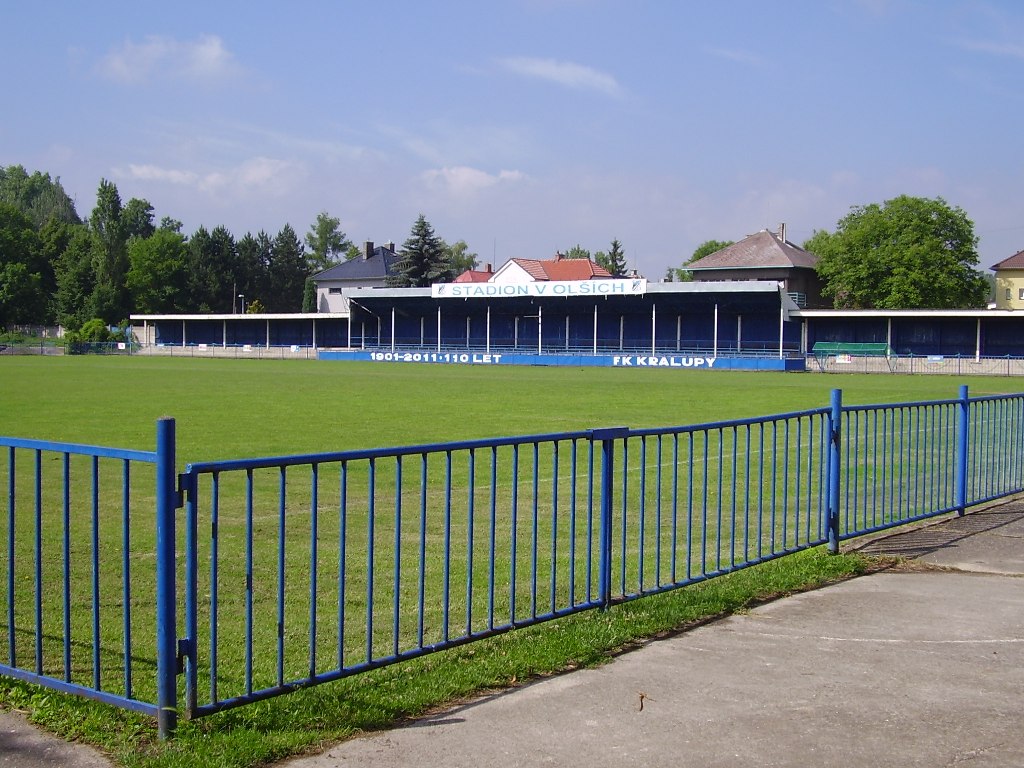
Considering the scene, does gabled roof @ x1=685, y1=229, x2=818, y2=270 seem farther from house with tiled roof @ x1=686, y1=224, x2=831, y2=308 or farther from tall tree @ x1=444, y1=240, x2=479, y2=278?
tall tree @ x1=444, y1=240, x2=479, y2=278

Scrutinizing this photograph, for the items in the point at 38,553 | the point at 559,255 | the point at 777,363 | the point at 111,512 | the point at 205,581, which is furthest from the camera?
the point at 559,255

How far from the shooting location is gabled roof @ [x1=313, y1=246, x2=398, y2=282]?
123 metres

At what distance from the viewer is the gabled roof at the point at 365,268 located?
123m

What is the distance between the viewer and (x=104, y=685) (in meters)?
5.12

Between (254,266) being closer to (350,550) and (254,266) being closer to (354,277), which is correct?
(354,277)

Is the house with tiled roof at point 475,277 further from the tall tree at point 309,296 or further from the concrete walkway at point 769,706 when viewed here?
the concrete walkway at point 769,706

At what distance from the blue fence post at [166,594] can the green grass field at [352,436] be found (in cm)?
12

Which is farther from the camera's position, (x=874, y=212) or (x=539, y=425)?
(x=874, y=212)

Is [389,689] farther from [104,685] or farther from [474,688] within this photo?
[104,685]

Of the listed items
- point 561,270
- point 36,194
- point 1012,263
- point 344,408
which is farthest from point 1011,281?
point 36,194

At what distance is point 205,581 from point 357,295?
270ft

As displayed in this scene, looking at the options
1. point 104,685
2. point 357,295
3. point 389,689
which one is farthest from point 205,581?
point 357,295

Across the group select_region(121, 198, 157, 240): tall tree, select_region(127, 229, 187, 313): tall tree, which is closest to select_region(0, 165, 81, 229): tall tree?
select_region(121, 198, 157, 240): tall tree

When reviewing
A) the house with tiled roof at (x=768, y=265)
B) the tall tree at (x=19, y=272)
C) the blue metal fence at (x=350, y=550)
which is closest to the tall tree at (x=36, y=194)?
the tall tree at (x=19, y=272)
